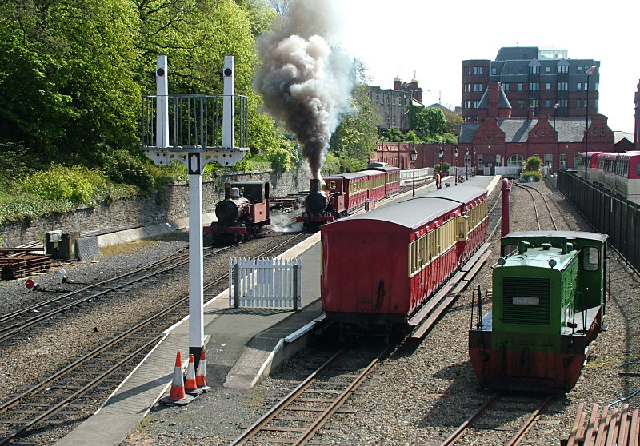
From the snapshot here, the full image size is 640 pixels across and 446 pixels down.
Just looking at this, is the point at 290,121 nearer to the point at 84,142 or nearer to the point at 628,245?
the point at 84,142

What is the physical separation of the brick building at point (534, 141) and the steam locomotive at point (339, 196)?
48.4 m

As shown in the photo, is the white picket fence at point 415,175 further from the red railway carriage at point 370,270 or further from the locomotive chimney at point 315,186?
the red railway carriage at point 370,270

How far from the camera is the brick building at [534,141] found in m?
94.9

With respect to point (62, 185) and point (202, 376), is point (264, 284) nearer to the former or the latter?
point (202, 376)

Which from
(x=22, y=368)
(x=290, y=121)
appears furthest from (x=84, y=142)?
(x=22, y=368)

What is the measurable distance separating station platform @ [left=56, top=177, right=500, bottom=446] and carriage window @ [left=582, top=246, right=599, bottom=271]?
5272 mm

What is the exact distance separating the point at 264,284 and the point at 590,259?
23.0 feet

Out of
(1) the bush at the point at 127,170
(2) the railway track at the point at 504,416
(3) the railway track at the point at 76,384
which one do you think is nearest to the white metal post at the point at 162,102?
Result: (3) the railway track at the point at 76,384

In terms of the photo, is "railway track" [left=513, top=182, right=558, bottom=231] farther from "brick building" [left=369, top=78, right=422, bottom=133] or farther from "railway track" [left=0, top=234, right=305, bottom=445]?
"brick building" [left=369, top=78, right=422, bottom=133]

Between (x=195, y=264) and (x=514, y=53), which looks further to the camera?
(x=514, y=53)

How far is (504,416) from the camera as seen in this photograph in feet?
36.5

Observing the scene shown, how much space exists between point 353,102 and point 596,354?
196 feet

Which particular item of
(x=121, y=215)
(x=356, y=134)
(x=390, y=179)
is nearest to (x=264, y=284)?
(x=121, y=215)

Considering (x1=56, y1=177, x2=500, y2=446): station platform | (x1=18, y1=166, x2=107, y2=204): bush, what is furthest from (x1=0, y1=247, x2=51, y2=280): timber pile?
(x1=56, y1=177, x2=500, y2=446): station platform
